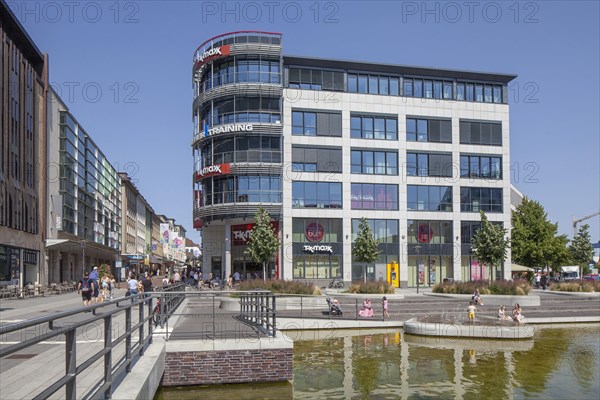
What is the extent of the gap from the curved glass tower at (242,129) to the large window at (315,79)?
209cm

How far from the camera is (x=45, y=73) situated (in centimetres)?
5481

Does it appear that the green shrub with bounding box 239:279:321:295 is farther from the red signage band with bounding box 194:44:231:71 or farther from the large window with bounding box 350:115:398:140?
the red signage band with bounding box 194:44:231:71

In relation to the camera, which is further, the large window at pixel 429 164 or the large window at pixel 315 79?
the large window at pixel 429 164

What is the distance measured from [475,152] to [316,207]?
17.1 m

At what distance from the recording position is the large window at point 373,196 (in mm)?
53844

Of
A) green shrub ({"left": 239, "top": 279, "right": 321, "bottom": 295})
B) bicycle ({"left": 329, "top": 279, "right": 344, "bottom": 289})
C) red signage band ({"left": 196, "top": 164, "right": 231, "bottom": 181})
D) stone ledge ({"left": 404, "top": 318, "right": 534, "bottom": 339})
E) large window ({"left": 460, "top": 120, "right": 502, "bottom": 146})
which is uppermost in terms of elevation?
large window ({"left": 460, "top": 120, "right": 502, "bottom": 146})

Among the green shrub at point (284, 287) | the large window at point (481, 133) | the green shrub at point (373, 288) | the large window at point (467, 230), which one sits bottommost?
the green shrub at point (373, 288)

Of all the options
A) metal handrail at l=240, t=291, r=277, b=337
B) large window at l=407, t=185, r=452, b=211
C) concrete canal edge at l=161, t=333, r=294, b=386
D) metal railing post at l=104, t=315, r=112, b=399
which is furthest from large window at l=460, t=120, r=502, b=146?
metal railing post at l=104, t=315, r=112, b=399

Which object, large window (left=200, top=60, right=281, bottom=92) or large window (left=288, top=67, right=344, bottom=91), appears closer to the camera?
large window (left=200, top=60, right=281, bottom=92)

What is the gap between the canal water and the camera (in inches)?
480

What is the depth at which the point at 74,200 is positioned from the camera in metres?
66.6

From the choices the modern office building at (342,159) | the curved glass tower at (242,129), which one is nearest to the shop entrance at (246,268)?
the modern office building at (342,159)

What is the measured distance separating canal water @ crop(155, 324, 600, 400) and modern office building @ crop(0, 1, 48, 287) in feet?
100

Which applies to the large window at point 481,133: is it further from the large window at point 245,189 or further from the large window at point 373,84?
the large window at point 245,189
